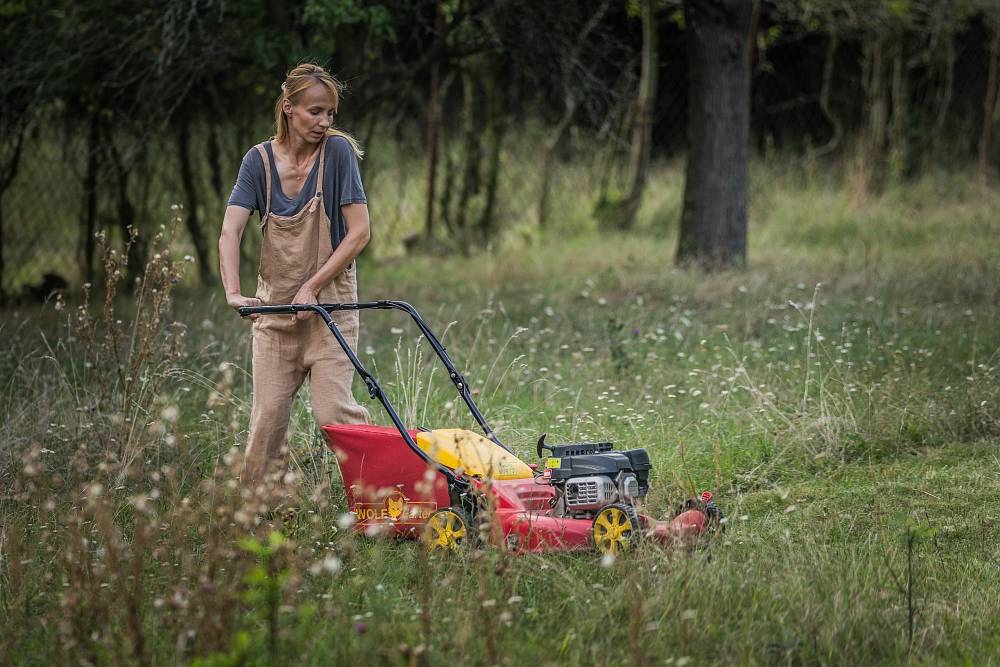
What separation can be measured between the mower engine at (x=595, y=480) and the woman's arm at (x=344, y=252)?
104 cm

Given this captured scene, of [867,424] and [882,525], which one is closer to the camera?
[882,525]

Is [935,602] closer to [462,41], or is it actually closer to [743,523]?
[743,523]

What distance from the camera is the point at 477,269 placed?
11.2 metres

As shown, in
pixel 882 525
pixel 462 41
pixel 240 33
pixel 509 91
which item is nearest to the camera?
pixel 882 525

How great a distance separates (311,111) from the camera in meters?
4.25

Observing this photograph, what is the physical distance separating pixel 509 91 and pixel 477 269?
301 cm

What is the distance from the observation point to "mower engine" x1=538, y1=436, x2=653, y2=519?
12.7ft

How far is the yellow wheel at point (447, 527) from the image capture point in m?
3.90

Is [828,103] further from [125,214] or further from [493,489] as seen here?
[493,489]

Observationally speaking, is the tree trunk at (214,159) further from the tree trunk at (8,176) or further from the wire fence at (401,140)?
the tree trunk at (8,176)

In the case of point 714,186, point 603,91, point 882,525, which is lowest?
point 882,525

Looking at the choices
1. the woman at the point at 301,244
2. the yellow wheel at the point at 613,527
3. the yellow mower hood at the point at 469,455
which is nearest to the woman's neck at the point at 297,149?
the woman at the point at 301,244

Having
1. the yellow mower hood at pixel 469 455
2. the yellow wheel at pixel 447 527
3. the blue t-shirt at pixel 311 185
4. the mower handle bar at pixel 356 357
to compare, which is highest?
the blue t-shirt at pixel 311 185

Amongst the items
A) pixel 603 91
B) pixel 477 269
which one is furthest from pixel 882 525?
pixel 477 269
